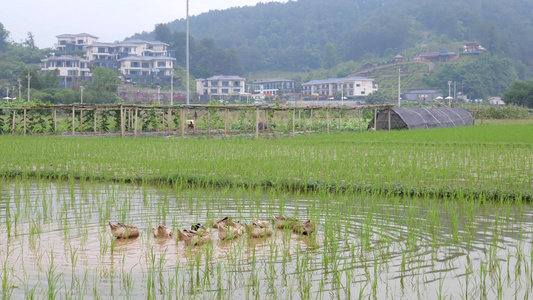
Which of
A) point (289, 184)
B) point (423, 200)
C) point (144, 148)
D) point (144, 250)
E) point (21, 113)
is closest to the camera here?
point (144, 250)

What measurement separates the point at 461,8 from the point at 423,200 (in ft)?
347

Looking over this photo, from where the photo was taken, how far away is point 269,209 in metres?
6.53

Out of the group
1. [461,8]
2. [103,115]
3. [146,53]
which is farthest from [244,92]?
[103,115]

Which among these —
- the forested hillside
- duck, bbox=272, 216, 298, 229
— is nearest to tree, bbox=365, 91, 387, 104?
the forested hillside

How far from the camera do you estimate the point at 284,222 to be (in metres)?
5.59

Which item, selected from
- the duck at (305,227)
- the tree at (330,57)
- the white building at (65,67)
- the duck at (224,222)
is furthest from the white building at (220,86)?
the duck at (305,227)

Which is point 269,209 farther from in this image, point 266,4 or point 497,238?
point 266,4

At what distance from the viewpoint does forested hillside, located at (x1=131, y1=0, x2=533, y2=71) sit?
98.1m

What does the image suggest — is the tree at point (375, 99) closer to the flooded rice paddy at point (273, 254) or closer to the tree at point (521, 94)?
the tree at point (521, 94)

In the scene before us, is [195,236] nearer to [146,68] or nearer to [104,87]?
[104,87]

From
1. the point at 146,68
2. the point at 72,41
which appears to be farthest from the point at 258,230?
the point at 72,41

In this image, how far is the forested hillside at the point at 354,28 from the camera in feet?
322

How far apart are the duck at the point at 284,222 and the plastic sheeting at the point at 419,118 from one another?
68.7 ft

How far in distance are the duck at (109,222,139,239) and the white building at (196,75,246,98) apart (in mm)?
69235
